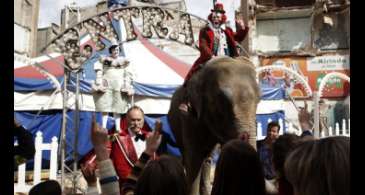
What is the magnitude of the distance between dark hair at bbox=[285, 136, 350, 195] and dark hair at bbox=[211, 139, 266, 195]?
8.6 inches

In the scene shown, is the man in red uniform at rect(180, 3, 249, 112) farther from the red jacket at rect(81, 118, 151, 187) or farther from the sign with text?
the sign with text

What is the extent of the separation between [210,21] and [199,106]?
174cm

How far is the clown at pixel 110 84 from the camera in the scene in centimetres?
852

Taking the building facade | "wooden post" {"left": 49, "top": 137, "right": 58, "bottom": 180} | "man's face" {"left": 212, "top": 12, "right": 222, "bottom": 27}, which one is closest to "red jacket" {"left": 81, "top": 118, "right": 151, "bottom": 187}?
"man's face" {"left": 212, "top": 12, "right": 222, "bottom": 27}

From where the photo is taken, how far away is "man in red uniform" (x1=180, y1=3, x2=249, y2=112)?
5.44 meters

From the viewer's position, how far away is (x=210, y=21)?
19.3ft

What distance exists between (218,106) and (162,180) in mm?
2693

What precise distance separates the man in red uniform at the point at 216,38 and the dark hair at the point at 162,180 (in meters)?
3.29

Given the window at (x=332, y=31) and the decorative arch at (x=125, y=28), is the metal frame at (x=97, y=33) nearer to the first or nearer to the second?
the decorative arch at (x=125, y=28)

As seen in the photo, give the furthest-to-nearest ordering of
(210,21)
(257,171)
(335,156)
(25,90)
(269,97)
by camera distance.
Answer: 1. (269,97)
2. (25,90)
3. (210,21)
4. (257,171)
5. (335,156)

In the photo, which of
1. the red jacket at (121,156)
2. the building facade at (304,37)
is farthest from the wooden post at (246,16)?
the red jacket at (121,156)
